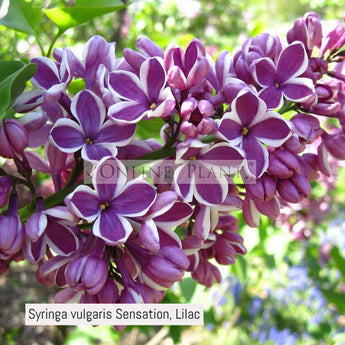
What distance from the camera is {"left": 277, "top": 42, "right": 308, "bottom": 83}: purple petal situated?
76 cm

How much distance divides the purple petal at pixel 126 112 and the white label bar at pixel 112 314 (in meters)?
0.28

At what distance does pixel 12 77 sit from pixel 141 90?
19 centimetres

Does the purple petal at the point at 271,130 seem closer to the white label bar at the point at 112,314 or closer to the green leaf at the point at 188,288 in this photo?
the white label bar at the point at 112,314

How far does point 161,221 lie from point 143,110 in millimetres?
174

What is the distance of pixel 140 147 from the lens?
76 centimetres

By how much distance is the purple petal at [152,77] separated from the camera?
705mm

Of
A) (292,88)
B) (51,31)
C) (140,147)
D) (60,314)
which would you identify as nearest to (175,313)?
(60,314)

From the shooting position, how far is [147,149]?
0.76 m

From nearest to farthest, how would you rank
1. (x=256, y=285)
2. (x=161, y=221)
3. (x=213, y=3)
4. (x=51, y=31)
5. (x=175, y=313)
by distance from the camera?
(x=161, y=221)
(x=175, y=313)
(x=51, y=31)
(x=256, y=285)
(x=213, y=3)

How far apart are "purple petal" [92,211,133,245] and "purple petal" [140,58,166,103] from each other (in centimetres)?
21

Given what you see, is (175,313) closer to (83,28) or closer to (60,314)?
(60,314)

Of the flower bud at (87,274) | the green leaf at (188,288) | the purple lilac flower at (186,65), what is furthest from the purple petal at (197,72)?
the green leaf at (188,288)

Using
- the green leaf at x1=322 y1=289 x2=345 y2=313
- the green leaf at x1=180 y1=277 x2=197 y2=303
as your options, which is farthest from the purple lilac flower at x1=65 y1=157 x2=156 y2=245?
the green leaf at x1=322 y1=289 x2=345 y2=313

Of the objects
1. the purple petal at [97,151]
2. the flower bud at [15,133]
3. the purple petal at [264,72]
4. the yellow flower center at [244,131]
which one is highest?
the purple petal at [264,72]
